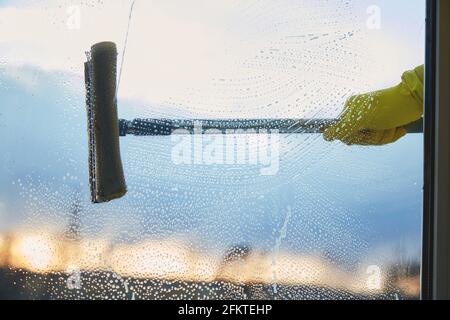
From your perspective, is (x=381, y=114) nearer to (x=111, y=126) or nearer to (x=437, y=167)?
(x=437, y=167)

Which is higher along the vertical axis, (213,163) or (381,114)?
(381,114)

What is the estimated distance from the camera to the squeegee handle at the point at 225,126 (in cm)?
150

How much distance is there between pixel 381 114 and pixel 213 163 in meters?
0.39

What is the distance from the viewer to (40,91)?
152 centimetres

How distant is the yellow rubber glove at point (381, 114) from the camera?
4.94 ft

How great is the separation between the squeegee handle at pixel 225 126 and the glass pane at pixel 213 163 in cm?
1

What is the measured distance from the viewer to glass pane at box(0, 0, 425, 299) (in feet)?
4.90

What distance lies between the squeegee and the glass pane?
0.02 m

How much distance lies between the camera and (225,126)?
151 centimetres

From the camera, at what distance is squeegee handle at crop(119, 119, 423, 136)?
4.93 ft

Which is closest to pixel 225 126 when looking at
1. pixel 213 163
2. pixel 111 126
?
pixel 213 163
